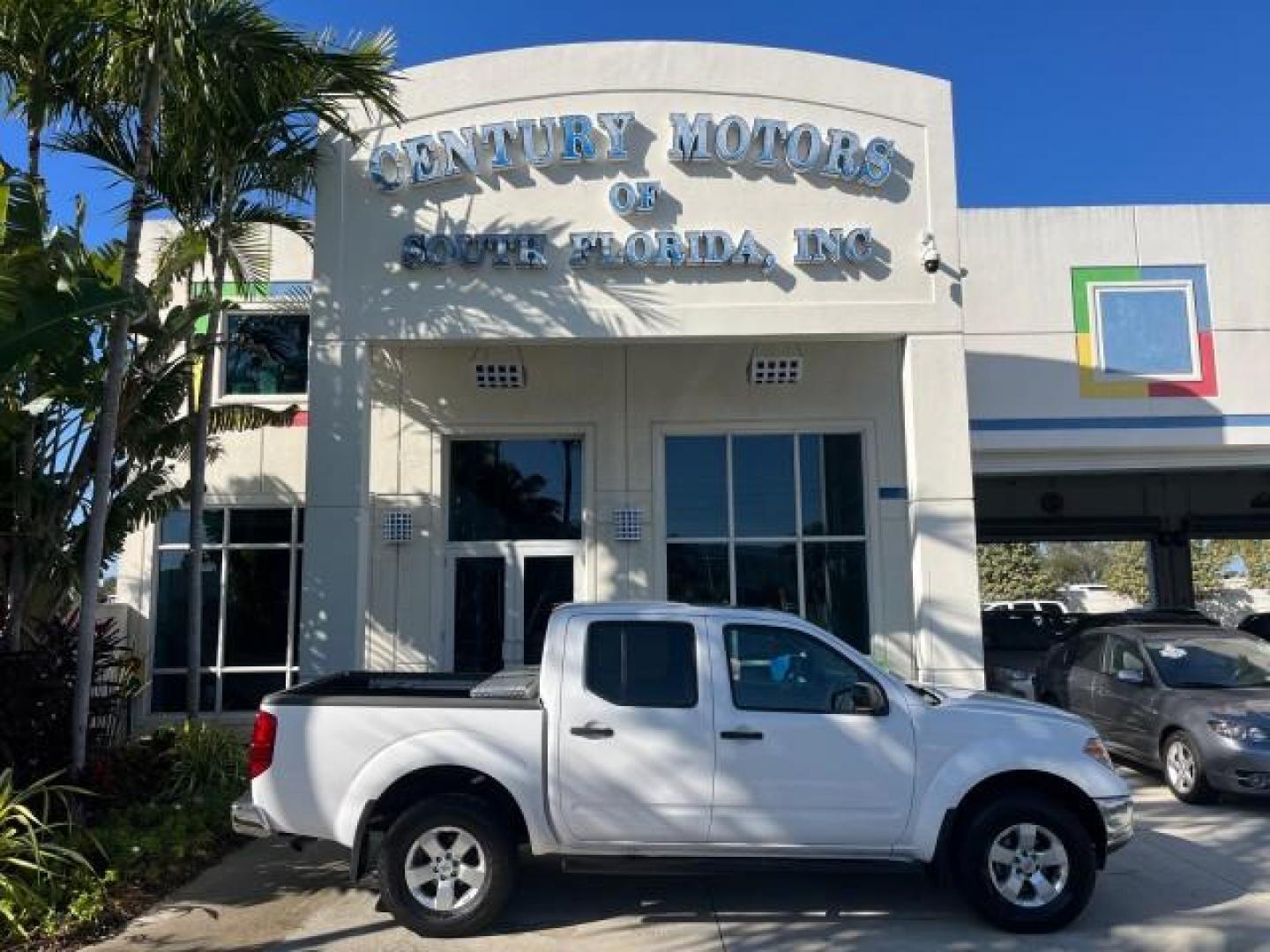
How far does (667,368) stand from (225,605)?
21.2 feet

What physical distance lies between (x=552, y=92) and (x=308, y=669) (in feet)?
22.4

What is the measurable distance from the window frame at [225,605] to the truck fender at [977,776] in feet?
30.3

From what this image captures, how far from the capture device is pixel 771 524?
1293 centimetres

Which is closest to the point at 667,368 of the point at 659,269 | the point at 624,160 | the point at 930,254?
the point at 659,269

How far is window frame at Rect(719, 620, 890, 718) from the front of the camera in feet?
19.2

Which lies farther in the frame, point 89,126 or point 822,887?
point 89,126

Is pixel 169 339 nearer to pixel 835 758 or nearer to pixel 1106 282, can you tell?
pixel 835 758

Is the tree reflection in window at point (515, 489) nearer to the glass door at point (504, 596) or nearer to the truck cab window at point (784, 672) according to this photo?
the glass door at point (504, 596)

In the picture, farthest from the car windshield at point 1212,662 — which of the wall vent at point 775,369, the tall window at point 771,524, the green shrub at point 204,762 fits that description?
the green shrub at point 204,762

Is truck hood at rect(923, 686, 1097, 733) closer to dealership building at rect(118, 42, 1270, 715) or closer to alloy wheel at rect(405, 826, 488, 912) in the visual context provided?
alloy wheel at rect(405, 826, 488, 912)

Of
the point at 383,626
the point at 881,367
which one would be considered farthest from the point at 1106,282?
the point at 383,626

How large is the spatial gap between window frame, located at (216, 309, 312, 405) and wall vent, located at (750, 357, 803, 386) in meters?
5.75

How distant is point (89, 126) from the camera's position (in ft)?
30.6

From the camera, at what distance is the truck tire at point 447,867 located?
573cm
